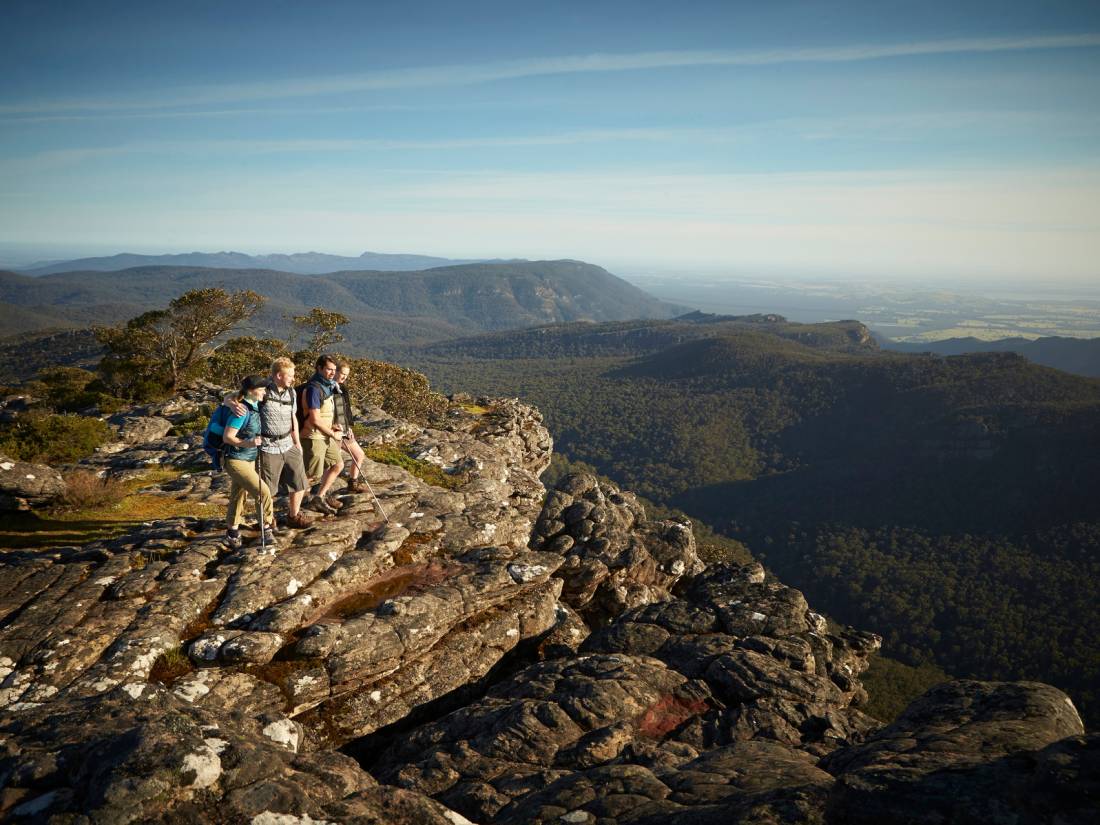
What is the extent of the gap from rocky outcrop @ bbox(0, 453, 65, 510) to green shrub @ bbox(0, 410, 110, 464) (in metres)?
4.90

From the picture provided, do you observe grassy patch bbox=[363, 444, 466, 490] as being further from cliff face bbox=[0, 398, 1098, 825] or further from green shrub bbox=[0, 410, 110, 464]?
green shrub bbox=[0, 410, 110, 464]

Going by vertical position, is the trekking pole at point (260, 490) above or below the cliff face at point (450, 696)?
above

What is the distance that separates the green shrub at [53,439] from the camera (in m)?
18.8

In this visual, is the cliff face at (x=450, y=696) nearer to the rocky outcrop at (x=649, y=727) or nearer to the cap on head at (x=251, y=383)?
the rocky outcrop at (x=649, y=727)

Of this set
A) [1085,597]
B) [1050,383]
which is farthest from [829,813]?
[1050,383]

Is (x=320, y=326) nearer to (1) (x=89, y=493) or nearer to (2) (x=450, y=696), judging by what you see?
(1) (x=89, y=493)

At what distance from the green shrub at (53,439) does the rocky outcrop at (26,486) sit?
16.1ft

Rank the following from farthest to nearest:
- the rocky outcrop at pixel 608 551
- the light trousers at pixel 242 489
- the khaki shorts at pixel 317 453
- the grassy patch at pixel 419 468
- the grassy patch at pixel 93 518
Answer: the grassy patch at pixel 419 468 → the rocky outcrop at pixel 608 551 → the khaki shorts at pixel 317 453 → the grassy patch at pixel 93 518 → the light trousers at pixel 242 489

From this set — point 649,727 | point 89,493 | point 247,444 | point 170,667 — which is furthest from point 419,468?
point 649,727

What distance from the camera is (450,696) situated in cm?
1215

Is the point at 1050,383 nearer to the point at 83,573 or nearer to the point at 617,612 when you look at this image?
the point at 617,612

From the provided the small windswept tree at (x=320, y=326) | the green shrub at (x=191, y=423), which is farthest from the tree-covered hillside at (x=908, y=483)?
the green shrub at (x=191, y=423)

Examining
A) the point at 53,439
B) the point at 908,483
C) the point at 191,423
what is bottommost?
the point at 908,483

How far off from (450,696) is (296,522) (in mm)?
5883
